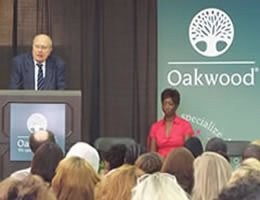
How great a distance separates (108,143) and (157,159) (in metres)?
2.61

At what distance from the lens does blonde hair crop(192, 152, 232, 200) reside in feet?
11.4

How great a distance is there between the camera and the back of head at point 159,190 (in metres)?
2.27

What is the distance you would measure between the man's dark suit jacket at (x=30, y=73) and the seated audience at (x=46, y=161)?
286 cm

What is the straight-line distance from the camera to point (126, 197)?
300cm

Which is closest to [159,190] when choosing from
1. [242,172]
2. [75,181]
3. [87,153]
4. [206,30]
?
[242,172]

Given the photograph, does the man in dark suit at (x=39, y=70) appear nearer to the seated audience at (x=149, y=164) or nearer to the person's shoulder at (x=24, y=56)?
the person's shoulder at (x=24, y=56)

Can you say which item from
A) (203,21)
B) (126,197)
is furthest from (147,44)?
(126,197)

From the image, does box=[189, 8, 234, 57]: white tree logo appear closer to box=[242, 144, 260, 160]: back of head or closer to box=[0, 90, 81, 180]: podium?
box=[0, 90, 81, 180]: podium

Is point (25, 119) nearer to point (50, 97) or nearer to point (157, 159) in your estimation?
point (50, 97)

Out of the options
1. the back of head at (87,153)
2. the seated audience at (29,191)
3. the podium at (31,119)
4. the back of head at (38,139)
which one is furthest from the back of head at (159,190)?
the podium at (31,119)

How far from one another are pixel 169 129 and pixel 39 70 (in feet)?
5.17

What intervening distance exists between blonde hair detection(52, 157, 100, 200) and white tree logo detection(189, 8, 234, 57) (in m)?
4.53

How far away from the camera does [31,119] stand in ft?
16.2

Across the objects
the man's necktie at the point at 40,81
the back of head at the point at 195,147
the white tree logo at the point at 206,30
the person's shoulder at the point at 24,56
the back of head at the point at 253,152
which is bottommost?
the back of head at the point at 195,147
